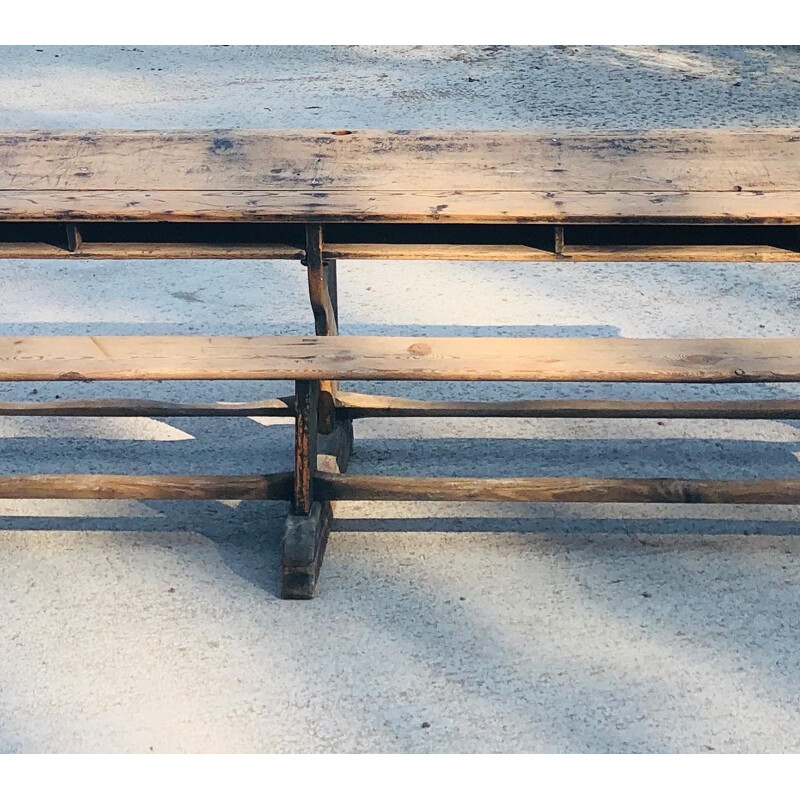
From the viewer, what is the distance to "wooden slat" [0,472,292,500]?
2.96 meters

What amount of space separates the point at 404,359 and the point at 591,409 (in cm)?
83

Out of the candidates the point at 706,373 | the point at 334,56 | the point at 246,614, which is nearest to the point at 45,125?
the point at 334,56

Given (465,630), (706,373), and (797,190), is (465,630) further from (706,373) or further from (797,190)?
(797,190)

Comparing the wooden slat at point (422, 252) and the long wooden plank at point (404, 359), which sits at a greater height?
the wooden slat at point (422, 252)

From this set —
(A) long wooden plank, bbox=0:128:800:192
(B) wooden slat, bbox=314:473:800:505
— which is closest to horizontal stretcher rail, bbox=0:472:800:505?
(B) wooden slat, bbox=314:473:800:505

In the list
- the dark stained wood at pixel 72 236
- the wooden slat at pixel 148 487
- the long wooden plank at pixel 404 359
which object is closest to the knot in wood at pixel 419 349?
the long wooden plank at pixel 404 359

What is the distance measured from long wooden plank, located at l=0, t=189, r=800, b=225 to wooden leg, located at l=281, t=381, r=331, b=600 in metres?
0.44

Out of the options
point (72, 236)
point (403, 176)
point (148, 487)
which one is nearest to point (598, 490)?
point (403, 176)

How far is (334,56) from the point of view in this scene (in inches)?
279

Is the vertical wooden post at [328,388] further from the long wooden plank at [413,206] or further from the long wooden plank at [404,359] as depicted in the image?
the long wooden plank at [404,359]

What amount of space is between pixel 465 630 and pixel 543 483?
424 mm

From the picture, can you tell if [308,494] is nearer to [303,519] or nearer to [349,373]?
[303,519]

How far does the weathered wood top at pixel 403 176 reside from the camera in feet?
9.36

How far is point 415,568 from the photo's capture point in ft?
9.88
